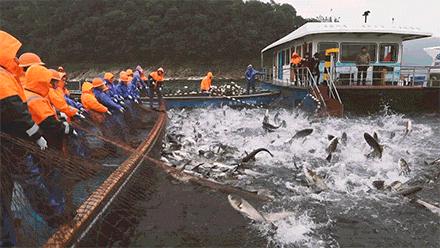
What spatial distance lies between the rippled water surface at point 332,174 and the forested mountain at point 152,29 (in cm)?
6472

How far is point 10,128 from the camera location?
4289 mm


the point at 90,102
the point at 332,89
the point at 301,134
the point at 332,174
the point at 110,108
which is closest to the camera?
the point at 332,174

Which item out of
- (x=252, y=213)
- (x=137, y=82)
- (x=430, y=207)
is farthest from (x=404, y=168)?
(x=137, y=82)

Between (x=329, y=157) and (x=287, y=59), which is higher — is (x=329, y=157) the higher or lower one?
the lower one

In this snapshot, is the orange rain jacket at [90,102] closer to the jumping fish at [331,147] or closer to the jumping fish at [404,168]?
the jumping fish at [331,147]

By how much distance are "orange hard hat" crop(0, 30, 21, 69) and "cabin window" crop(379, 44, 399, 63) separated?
1719 cm

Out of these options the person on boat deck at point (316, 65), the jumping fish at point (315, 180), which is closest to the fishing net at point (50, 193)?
the jumping fish at point (315, 180)

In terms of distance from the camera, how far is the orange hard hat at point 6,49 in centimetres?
421

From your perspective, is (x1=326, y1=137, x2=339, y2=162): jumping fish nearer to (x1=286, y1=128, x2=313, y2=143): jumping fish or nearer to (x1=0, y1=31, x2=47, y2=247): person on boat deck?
(x1=286, y1=128, x2=313, y2=143): jumping fish

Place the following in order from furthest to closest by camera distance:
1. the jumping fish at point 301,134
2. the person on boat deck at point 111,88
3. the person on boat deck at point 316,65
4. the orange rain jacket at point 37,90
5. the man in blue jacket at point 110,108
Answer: the person on boat deck at point 316,65 → the person on boat deck at point 111,88 → the jumping fish at point 301,134 → the man in blue jacket at point 110,108 → the orange rain jacket at point 37,90

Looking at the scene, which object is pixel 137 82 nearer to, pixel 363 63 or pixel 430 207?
pixel 363 63

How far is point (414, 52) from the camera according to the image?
29109 mm

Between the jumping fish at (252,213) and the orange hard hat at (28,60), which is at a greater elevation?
the orange hard hat at (28,60)

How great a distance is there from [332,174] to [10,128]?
6861 mm
